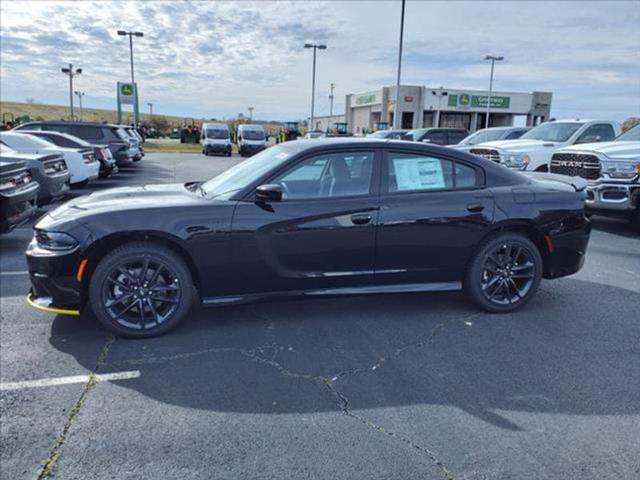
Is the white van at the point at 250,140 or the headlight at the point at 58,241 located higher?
the white van at the point at 250,140

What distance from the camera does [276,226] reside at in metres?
4.04

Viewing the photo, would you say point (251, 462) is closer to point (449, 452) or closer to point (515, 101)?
point (449, 452)

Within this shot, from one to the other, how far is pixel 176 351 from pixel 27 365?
1.02 meters

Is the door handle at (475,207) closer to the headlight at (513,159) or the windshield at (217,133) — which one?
the headlight at (513,159)

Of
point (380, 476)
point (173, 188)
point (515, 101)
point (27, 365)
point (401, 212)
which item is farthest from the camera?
point (515, 101)

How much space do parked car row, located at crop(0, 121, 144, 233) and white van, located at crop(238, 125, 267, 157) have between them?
1126 centimetres

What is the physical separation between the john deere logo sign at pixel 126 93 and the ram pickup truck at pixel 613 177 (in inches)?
1463

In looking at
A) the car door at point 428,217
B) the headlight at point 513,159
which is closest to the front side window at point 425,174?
the car door at point 428,217

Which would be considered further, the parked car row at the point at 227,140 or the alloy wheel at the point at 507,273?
the parked car row at the point at 227,140

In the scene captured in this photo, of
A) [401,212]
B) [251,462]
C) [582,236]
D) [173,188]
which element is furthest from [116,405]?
[582,236]

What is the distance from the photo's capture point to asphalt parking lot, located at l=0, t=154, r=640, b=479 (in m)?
2.54

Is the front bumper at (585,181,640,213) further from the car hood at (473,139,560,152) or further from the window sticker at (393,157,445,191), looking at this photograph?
the window sticker at (393,157,445,191)

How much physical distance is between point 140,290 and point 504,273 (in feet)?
10.6

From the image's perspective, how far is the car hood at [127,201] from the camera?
3977 mm
